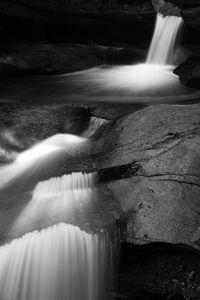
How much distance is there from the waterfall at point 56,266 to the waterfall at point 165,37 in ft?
35.2

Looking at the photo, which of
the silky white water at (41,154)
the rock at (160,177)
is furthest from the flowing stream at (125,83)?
the rock at (160,177)

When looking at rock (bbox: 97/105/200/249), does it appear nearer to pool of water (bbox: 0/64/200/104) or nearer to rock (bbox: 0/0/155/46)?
pool of water (bbox: 0/64/200/104)

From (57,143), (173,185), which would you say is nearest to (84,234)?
(173,185)

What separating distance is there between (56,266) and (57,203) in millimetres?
1055

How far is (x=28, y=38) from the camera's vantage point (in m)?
14.9

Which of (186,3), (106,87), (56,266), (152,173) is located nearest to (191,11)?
(186,3)

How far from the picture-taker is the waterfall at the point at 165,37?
543 inches

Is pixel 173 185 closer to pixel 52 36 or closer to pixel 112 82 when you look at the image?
pixel 112 82

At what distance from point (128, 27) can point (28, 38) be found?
414 centimetres

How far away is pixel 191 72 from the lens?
11344 mm

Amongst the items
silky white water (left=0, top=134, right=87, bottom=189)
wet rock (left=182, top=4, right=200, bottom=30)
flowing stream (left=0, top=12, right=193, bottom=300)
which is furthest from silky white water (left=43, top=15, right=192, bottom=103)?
flowing stream (left=0, top=12, right=193, bottom=300)

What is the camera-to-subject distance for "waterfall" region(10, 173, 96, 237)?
4.84 m

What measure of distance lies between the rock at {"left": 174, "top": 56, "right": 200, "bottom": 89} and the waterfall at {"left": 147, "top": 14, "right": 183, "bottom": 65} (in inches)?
73.1

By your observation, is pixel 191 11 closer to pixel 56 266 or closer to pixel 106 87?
pixel 106 87
